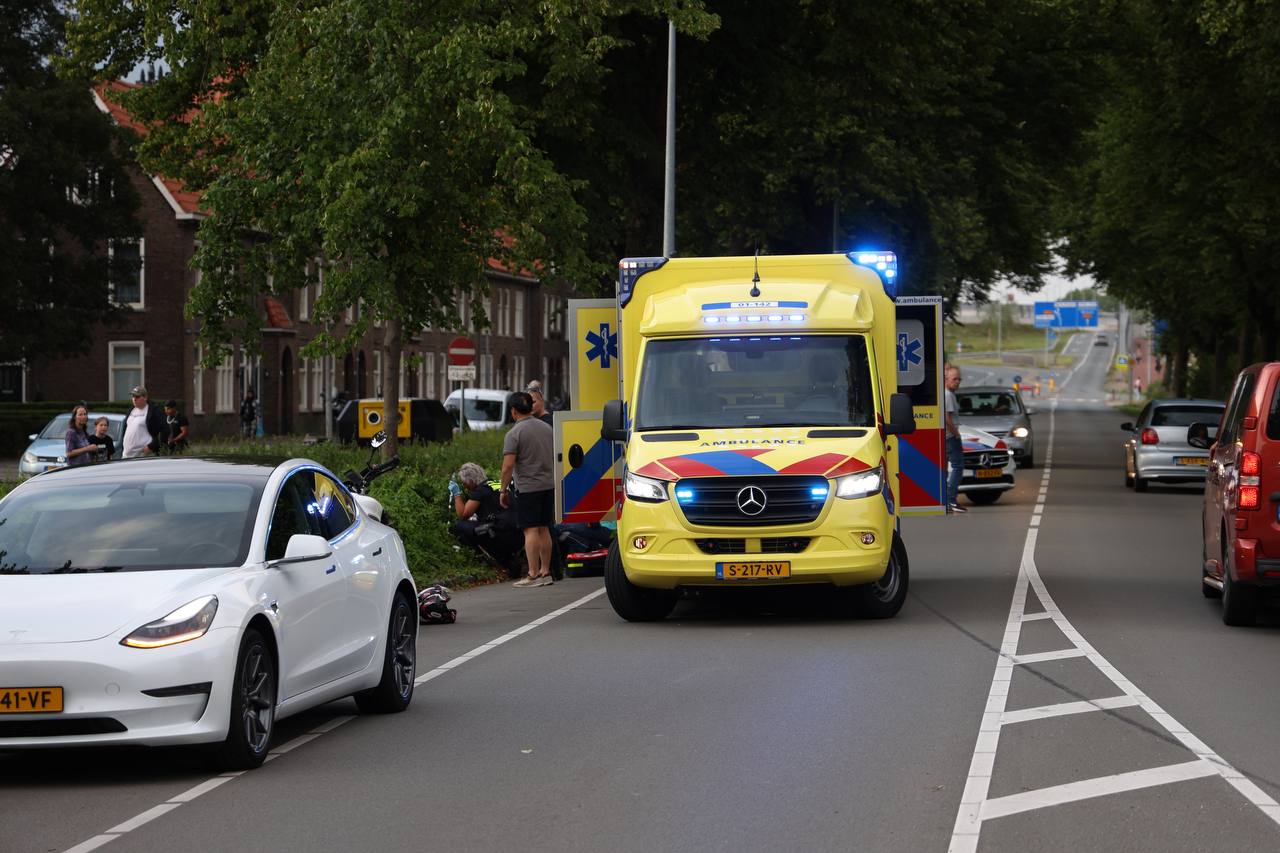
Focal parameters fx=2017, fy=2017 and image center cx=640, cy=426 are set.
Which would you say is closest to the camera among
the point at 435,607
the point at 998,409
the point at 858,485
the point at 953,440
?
→ the point at 858,485

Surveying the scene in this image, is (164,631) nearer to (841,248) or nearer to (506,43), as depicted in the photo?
(506,43)

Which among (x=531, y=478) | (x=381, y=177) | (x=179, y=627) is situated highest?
(x=381, y=177)

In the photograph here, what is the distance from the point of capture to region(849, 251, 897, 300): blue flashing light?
16516 millimetres

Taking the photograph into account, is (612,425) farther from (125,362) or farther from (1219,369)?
(1219,369)

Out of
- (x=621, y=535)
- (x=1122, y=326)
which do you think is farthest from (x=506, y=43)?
(x=1122, y=326)

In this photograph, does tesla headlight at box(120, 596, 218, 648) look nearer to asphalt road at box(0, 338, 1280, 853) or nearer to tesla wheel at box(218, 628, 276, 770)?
tesla wheel at box(218, 628, 276, 770)

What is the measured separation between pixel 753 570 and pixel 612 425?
67.0 inches

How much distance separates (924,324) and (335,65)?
855 cm

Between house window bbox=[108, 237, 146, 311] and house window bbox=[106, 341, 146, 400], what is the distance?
1.43 meters

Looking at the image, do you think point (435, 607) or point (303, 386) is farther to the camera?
point (303, 386)

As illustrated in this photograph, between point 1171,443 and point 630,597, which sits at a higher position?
point 1171,443

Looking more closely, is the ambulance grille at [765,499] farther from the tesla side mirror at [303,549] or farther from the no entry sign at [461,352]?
the no entry sign at [461,352]

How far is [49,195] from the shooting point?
57281mm

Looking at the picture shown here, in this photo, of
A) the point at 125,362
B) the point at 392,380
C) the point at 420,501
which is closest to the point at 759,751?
the point at 420,501
